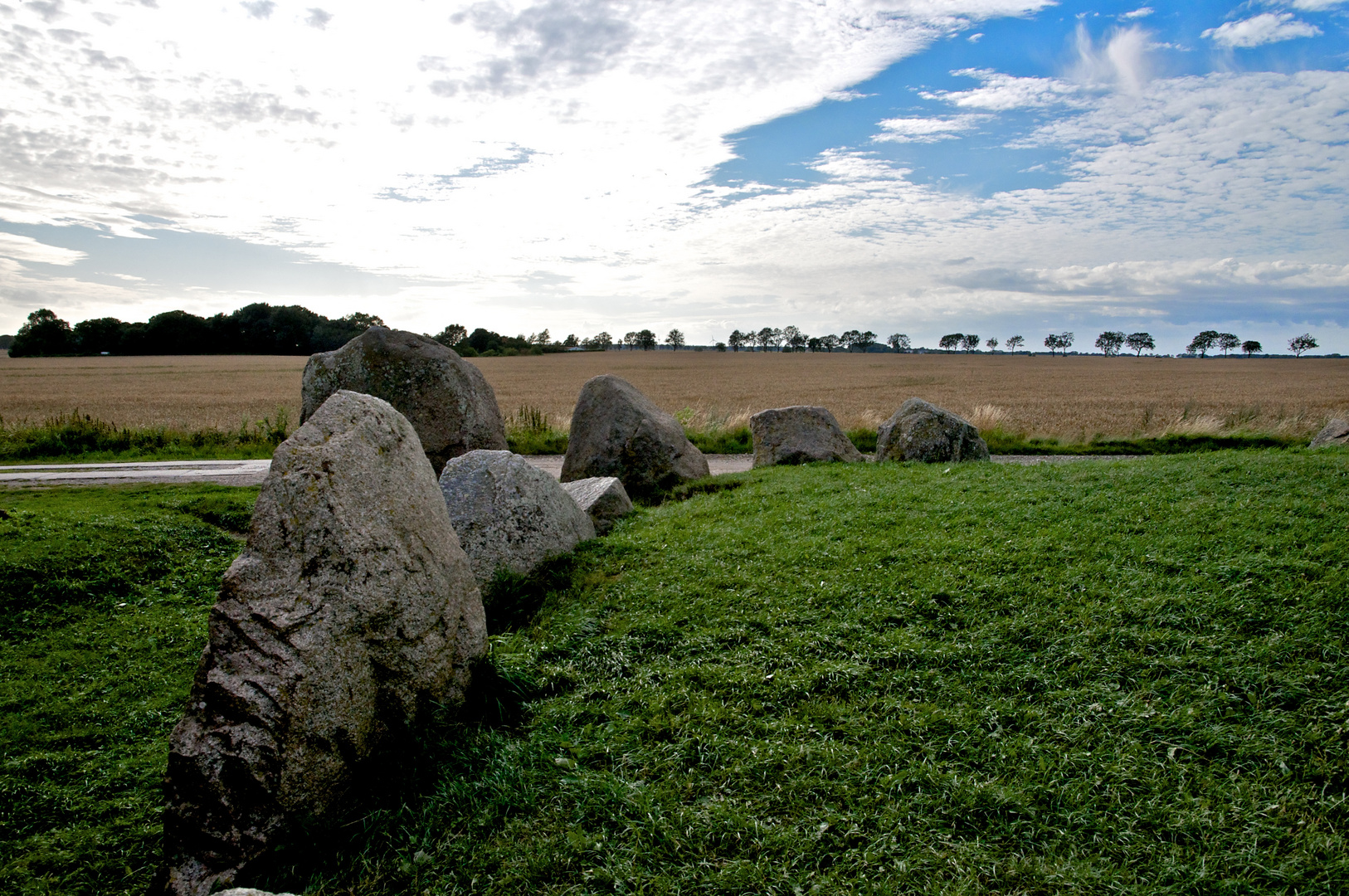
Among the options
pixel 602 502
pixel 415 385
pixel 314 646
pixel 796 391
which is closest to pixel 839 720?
pixel 314 646

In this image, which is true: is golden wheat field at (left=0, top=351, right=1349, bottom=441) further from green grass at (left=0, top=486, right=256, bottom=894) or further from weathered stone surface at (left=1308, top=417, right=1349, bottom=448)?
green grass at (left=0, top=486, right=256, bottom=894)

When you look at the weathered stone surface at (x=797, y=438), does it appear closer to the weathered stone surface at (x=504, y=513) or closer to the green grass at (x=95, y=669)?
the weathered stone surface at (x=504, y=513)

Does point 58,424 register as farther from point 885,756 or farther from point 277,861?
point 885,756

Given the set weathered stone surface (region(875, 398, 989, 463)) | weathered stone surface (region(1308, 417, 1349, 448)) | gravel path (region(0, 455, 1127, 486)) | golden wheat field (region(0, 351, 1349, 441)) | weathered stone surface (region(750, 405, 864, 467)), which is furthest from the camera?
golden wheat field (region(0, 351, 1349, 441))

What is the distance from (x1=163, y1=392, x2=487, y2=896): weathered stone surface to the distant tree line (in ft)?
304

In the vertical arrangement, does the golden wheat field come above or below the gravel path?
above

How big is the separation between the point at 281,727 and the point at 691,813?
258 centimetres

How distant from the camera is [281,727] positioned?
437 cm

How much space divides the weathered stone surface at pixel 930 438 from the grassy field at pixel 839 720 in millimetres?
6417

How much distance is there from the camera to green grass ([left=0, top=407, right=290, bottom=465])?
2047cm

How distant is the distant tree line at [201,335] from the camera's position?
8975 centimetres

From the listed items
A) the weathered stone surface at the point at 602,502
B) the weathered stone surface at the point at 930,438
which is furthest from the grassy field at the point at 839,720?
the weathered stone surface at the point at 930,438

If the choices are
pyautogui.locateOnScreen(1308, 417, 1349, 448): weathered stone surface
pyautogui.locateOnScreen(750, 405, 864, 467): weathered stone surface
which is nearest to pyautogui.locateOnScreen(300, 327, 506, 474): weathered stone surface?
pyautogui.locateOnScreen(750, 405, 864, 467): weathered stone surface

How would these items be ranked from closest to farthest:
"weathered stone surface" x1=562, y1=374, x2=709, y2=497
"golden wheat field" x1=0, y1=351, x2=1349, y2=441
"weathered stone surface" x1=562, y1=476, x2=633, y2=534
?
"weathered stone surface" x1=562, y1=476, x2=633, y2=534, "weathered stone surface" x1=562, y1=374, x2=709, y2=497, "golden wheat field" x1=0, y1=351, x2=1349, y2=441
